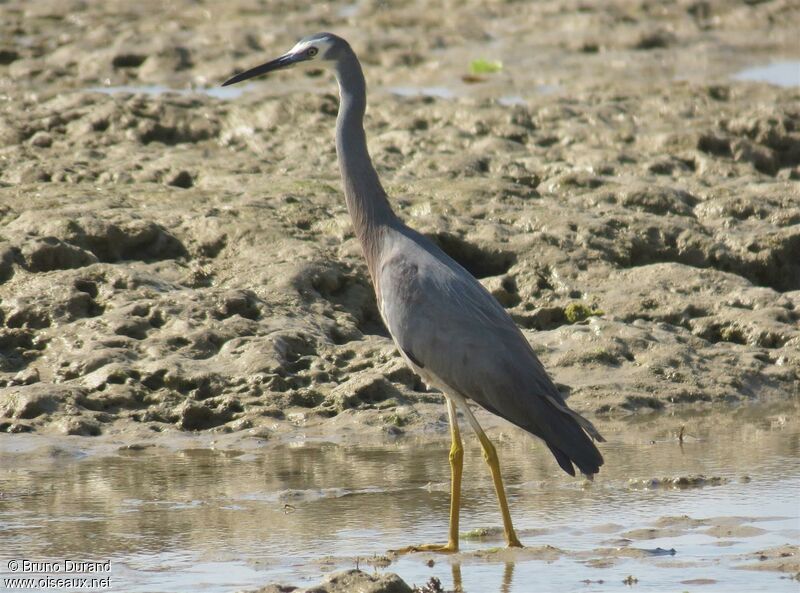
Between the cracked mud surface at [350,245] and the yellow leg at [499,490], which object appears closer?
the yellow leg at [499,490]

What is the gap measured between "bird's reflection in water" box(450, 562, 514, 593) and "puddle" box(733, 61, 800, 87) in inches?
394

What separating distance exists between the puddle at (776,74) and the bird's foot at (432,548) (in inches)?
388

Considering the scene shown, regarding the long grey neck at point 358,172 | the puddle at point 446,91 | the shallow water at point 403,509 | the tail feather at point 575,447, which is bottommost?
the shallow water at point 403,509

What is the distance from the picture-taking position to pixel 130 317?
8414mm

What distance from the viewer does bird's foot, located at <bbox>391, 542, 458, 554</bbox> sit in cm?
577

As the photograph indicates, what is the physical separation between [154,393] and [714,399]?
126 inches

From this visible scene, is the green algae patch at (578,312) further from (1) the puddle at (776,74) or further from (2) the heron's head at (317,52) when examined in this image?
(1) the puddle at (776,74)

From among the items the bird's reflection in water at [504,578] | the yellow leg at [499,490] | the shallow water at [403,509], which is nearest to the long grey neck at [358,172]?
the yellow leg at [499,490]

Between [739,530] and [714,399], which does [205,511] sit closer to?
[739,530]

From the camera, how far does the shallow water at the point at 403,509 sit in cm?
549

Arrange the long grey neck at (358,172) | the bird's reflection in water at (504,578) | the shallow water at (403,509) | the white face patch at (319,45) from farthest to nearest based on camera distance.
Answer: the white face patch at (319,45) < the long grey neck at (358,172) < the shallow water at (403,509) < the bird's reflection in water at (504,578)

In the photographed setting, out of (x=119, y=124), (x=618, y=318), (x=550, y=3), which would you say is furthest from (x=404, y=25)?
(x=618, y=318)

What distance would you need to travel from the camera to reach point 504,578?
5.47 meters

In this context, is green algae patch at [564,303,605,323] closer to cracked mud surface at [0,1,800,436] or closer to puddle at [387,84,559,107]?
cracked mud surface at [0,1,800,436]
